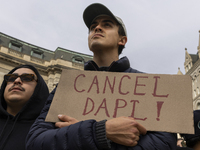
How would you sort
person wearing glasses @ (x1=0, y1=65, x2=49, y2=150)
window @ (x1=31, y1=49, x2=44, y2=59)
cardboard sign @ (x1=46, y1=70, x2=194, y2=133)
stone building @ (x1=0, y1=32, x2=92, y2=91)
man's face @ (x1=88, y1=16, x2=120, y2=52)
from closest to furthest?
cardboard sign @ (x1=46, y1=70, x2=194, y2=133) < man's face @ (x1=88, y1=16, x2=120, y2=52) < person wearing glasses @ (x1=0, y1=65, x2=49, y2=150) < stone building @ (x1=0, y1=32, x2=92, y2=91) < window @ (x1=31, y1=49, x2=44, y2=59)

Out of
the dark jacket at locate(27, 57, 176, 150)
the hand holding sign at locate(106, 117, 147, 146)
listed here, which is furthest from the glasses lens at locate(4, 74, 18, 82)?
the hand holding sign at locate(106, 117, 147, 146)

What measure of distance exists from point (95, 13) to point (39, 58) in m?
21.4

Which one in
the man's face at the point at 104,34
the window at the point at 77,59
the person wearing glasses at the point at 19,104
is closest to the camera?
the man's face at the point at 104,34

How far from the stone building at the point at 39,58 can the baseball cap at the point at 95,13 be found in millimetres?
18022

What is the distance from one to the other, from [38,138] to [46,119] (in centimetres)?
16

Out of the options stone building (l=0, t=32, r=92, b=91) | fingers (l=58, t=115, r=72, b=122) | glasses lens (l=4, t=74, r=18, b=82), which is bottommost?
fingers (l=58, t=115, r=72, b=122)

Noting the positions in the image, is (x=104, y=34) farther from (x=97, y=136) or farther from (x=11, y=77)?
(x=11, y=77)

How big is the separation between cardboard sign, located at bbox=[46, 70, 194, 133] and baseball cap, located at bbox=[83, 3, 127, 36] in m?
0.92

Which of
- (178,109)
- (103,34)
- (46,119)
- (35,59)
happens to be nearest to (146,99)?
(178,109)

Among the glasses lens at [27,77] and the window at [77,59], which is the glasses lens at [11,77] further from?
the window at [77,59]

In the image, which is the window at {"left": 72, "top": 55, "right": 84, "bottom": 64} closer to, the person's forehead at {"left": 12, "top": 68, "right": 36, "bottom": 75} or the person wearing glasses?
the person's forehead at {"left": 12, "top": 68, "right": 36, "bottom": 75}

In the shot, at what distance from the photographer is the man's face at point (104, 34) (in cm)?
203

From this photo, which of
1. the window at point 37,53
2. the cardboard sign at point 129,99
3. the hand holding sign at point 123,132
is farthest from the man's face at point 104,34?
the window at point 37,53

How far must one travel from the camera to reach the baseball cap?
2162mm
